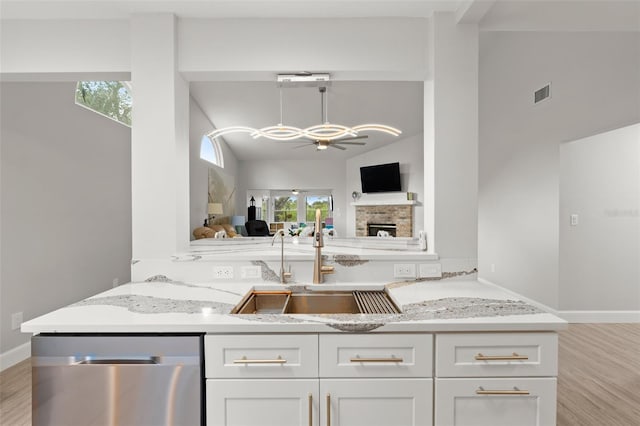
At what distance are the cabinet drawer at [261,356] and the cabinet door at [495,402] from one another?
0.53m

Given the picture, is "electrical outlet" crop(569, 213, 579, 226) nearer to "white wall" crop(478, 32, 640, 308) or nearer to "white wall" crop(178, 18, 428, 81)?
"white wall" crop(478, 32, 640, 308)

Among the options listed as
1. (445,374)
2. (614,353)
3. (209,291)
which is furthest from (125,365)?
(614,353)

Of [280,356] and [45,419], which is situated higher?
[280,356]

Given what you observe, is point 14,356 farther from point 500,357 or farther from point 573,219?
point 573,219

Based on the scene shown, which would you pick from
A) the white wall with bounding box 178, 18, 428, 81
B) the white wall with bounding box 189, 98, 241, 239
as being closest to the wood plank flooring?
the white wall with bounding box 178, 18, 428, 81

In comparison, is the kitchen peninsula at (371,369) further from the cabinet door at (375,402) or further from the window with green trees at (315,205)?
the window with green trees at (315,205)

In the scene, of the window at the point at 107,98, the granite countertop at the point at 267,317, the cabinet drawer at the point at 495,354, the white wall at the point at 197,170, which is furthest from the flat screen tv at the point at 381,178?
the cabinet drawer at the point at 495,354

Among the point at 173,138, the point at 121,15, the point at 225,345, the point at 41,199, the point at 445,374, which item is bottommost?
the point at 445,374

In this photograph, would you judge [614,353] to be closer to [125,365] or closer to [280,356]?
[280,356]

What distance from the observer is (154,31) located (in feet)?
6.42

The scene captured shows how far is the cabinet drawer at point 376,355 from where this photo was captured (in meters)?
1.26

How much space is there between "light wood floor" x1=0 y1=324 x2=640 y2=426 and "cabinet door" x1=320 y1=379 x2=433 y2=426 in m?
1.35

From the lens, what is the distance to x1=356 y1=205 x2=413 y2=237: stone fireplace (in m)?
7.00

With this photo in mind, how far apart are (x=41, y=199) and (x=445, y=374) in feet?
11.7
